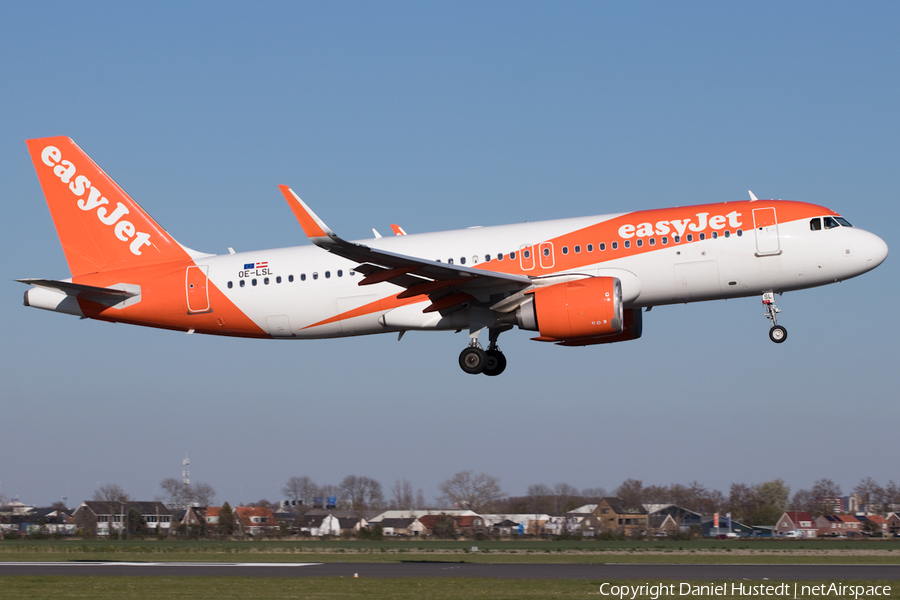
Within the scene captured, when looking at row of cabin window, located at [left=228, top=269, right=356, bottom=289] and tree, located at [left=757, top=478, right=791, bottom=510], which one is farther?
tree, located at [left=757, top=478, right=791, bottom=510]

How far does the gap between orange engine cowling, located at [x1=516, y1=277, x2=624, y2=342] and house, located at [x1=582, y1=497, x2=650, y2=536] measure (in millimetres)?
32551

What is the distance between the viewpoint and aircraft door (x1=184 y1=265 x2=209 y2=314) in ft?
110

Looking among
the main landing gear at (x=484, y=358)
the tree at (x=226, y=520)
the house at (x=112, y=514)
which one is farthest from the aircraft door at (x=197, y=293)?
the house at (x=112, y=514)

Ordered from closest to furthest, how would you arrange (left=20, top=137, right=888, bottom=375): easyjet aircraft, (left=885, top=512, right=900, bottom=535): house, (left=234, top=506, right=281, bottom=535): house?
(left=20, top=137, right=888, bottom=375): easyjet aircraft, (left=234, top=506, right=281, bottom=535): house, (left=885, top=512, right=900, bottom=535): house

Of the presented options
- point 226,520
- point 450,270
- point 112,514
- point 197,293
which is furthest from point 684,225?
point 112,514

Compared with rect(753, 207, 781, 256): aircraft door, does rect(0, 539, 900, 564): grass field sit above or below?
below

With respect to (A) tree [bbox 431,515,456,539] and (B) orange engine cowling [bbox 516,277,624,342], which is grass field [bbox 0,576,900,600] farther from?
(A) tree [bbox 431,515,456,539]

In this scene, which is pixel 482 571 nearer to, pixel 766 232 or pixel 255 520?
pixel 766 232

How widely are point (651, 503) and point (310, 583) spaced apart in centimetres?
5441

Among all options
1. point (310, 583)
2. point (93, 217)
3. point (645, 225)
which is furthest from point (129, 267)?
point (645, 225)

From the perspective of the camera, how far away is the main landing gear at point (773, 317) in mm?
30062

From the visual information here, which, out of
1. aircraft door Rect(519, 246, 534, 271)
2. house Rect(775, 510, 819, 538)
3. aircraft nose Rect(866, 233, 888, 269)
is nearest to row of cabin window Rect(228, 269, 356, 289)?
aircraft door Rect(519, 246, 534, 271)

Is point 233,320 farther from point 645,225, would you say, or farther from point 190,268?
point 645,225

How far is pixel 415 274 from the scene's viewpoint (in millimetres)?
29609
